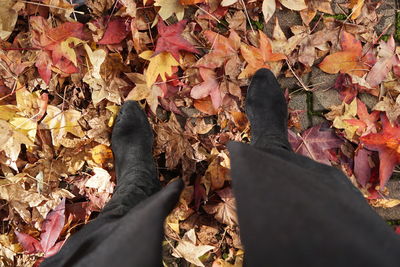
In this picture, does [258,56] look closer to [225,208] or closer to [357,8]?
[357,8]

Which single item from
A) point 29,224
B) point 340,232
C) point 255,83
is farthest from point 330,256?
point 29,224

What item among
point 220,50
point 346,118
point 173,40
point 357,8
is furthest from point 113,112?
point 357,8

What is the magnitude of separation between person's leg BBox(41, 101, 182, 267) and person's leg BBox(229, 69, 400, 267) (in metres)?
0.22

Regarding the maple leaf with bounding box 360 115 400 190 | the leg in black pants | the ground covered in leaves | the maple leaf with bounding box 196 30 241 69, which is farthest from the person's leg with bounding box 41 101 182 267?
the maple leaf with bounding box 360 115 400 190

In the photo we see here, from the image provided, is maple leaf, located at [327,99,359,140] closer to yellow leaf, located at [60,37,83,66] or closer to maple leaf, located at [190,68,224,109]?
maple leaf, located at [190,68,224,109]

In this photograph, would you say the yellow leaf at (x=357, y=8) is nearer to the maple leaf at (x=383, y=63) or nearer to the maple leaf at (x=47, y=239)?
the maple leaf at (x=383, y=63)

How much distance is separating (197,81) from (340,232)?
35.8 inches

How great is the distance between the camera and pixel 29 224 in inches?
58.6

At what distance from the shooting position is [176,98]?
60.0 inches

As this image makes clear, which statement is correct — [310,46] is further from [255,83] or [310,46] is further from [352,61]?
[255,83]

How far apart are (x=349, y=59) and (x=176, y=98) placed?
75 centimetres

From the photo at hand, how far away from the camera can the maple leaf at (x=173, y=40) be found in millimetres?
1412

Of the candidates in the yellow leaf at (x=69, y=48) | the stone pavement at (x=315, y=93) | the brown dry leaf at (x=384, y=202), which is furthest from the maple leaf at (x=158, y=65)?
the brown dry leaf at (x=384, y=202)

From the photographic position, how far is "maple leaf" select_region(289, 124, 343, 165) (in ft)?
4.97
